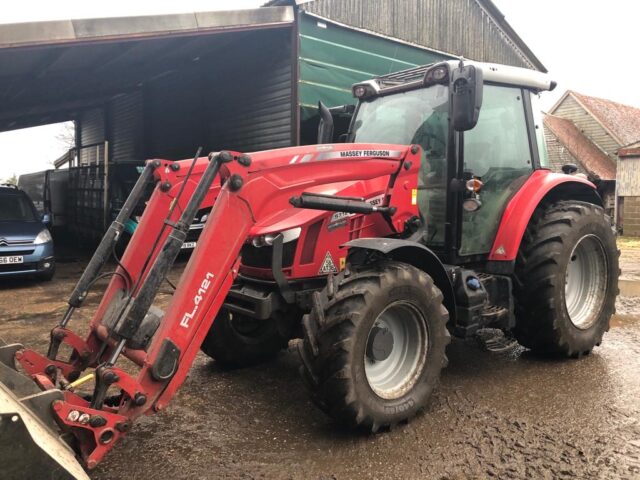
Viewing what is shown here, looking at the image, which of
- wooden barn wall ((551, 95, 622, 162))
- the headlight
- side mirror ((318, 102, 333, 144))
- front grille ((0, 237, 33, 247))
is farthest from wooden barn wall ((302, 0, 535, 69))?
wooden barn wall ((551, 95, 622, 162))

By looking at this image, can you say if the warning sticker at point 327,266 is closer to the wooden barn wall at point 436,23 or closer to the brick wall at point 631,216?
the wooden barn wall at point 436,23

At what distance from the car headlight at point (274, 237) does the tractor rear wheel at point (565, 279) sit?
1.99m

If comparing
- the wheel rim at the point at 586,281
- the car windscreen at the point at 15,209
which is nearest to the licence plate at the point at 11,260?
the car windscreen at the point at 15,209

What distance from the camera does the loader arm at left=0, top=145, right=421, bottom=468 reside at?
2.38 meters

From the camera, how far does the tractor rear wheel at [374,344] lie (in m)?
2.84

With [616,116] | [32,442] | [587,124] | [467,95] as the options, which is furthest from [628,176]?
[32,442]

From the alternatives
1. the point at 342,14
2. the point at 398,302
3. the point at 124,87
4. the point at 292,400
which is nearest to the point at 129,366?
the point at 292,400

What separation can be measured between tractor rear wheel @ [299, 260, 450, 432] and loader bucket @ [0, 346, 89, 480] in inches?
50.1

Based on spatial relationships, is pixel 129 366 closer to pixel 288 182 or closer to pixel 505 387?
pixel 288 182

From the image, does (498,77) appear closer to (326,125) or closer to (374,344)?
(326,125)

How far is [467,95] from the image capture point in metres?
3.34

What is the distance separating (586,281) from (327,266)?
2669mm

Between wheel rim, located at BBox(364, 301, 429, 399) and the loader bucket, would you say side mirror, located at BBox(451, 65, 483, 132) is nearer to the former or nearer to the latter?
wheel rim, located at BBox(364, 301, 429, 399)

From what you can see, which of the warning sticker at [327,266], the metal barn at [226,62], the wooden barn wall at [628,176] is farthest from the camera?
the wooden barn wall at [628,176]
